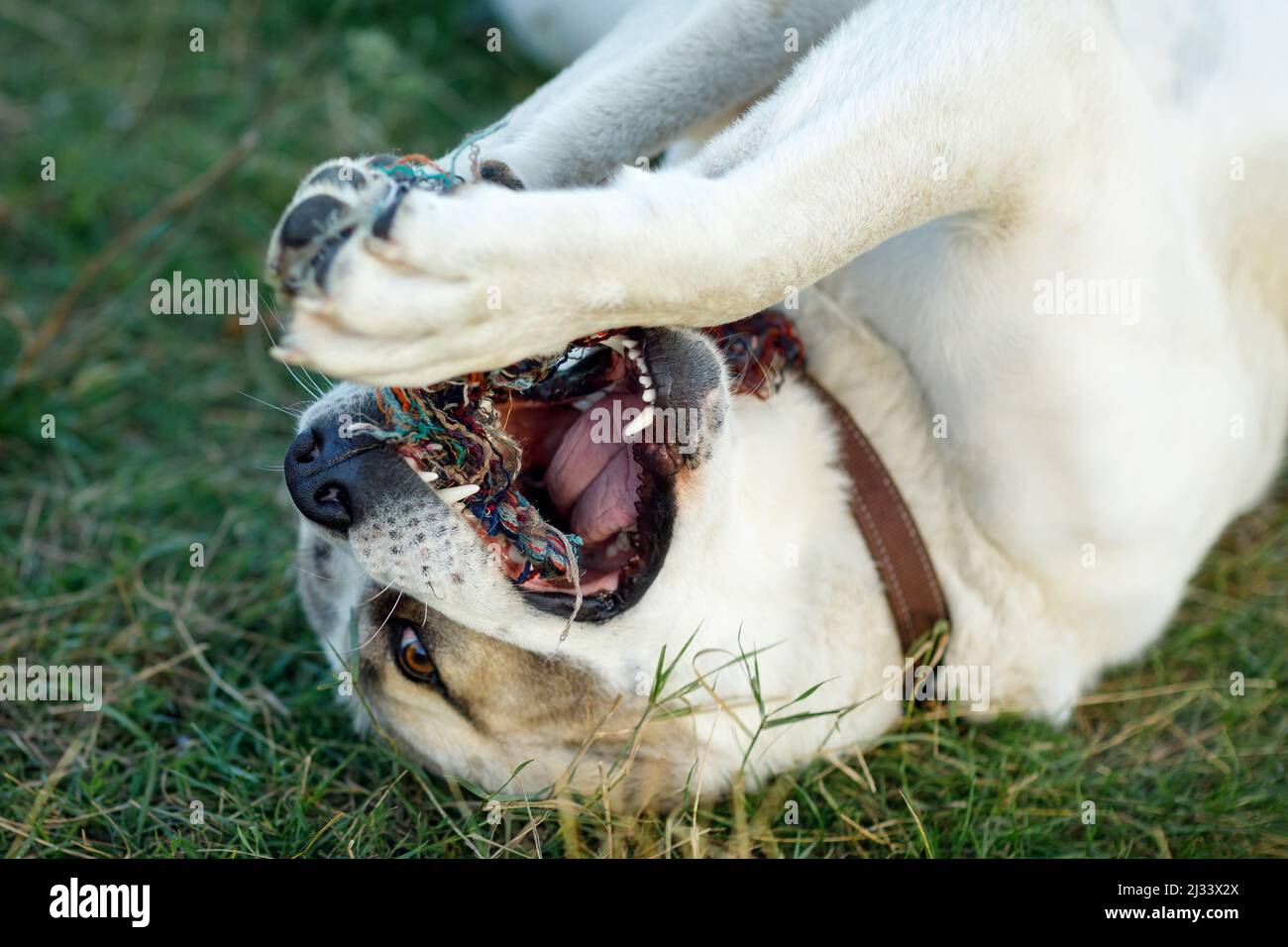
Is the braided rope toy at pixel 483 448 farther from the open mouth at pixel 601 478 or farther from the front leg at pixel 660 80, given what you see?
the front leg at pixel 660 80

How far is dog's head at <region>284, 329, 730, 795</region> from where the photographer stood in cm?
245

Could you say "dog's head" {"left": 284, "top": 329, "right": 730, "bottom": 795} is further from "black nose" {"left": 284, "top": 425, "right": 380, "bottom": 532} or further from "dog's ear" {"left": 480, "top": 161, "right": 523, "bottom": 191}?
"dog's ear" {"left": 480, "top": 161, "right": 523, "bottom": 191}

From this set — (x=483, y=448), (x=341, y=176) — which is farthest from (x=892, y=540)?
(x=341, y=176)

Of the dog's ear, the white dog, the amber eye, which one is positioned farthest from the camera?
the amber eye

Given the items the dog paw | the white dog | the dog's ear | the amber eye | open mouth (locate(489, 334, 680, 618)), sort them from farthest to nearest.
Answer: the amber eye → open mouth (locate(489, 334, 680, 618)) → the dog's ear → the white dog → the dog paw

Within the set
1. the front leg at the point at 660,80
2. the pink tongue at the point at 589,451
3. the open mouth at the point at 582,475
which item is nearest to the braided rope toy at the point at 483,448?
the open mouth at the point at 582,475

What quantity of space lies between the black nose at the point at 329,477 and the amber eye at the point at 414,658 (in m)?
0.34

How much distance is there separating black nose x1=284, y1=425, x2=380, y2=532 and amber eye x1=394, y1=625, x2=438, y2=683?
335 mm

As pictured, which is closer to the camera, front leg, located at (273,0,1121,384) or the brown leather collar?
front leg, located at (273,0,1121,384)

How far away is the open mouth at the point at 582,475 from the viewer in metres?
2.43

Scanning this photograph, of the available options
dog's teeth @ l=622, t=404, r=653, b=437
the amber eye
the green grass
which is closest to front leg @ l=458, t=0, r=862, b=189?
dog's teeth @ l=622, t=404, r=653, b=437

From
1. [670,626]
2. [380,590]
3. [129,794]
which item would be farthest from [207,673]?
[670,626]

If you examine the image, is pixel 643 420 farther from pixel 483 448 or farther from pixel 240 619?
pixel 240 619
